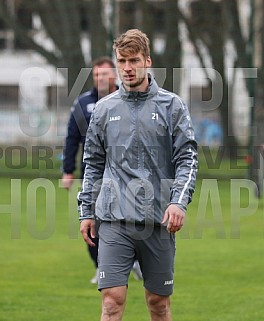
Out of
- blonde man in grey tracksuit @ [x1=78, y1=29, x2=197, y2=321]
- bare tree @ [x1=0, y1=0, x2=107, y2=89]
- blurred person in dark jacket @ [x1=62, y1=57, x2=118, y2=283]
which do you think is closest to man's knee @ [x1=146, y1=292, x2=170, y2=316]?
blonde man in grey tracksuit @ [x1=78, y1=29, x2=197, y2=321]

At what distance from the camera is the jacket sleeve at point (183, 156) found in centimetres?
723

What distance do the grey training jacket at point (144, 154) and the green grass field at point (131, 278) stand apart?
2354mm

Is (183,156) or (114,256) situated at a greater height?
(183,156)

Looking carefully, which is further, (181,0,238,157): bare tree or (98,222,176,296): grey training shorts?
(181,0,238,157): bare tree

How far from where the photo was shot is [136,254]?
7.41 m

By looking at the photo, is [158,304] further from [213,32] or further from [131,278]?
[213,32]

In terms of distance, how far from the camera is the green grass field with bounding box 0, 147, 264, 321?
9898mm

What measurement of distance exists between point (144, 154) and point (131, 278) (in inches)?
186

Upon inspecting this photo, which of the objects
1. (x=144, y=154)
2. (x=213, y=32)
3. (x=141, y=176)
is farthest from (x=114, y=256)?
(x=213, y=32)

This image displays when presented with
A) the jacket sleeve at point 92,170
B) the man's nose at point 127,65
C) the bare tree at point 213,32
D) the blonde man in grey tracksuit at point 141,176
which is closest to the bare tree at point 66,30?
the bare tree at point 213,32

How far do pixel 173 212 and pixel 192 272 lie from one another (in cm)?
534

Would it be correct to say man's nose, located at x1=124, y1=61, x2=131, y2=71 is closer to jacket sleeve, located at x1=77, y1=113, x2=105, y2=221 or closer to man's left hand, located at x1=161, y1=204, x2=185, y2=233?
jacket sleeve, located at x1=77, y1=113, x2=105, y2=221

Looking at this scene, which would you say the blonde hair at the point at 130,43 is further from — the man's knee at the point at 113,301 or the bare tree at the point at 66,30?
the bare tree at the point at 66,30

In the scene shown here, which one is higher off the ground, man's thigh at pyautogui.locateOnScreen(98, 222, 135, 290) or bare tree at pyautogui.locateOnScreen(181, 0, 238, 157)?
bare tree at pyautogui.locateOnScreen(181, 0, 238, 157)
